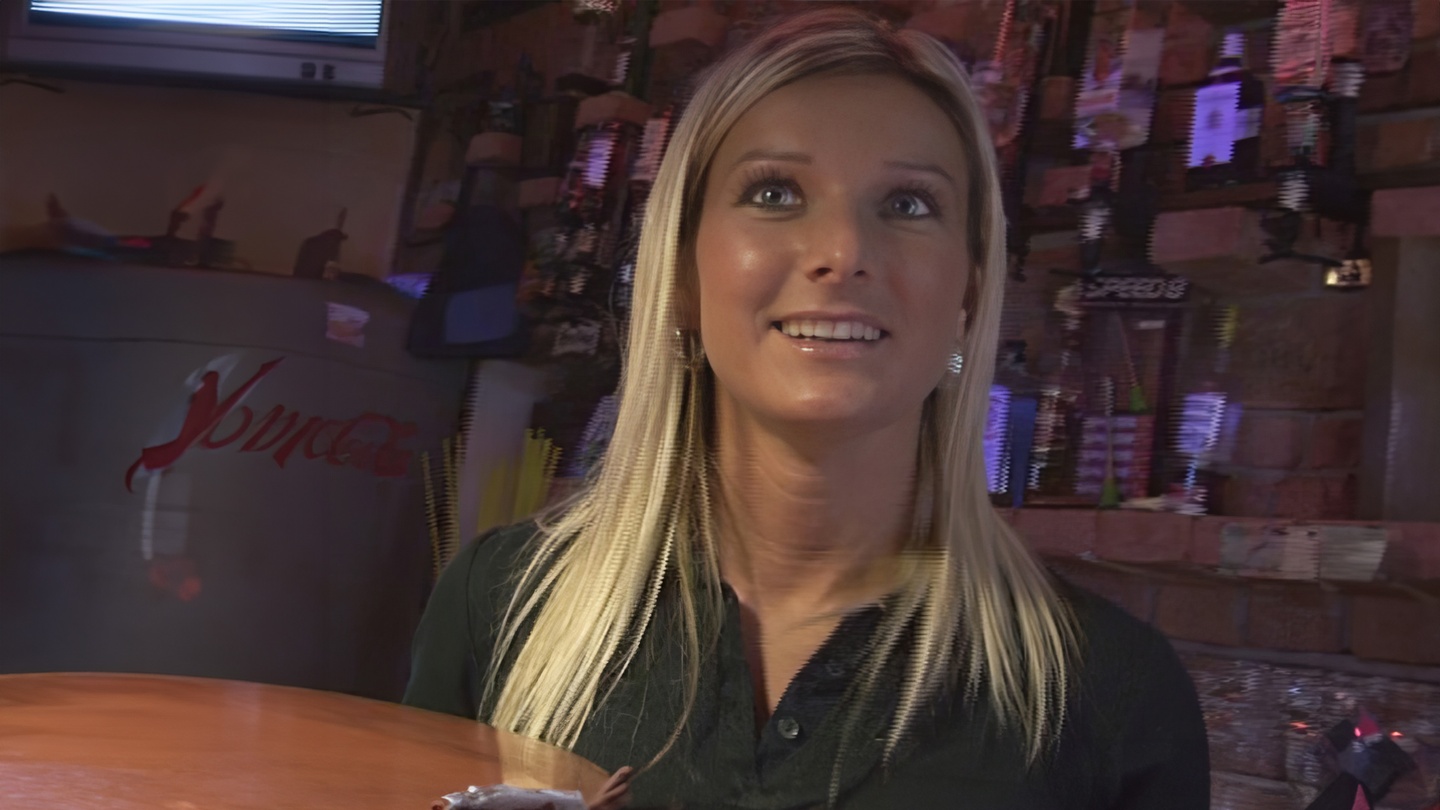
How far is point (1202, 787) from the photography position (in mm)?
1031

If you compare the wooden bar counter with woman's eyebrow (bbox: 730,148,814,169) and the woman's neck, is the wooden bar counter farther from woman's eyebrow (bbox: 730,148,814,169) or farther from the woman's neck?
woman's eyebrow (bbox: 730,148,814,169)

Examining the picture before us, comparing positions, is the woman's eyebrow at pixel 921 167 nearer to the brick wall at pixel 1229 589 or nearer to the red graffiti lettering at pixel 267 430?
the brick wall at pixel 1229 589

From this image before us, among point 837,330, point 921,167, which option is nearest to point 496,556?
point 837,330

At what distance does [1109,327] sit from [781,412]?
32cm

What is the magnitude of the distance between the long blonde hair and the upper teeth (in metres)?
0.14

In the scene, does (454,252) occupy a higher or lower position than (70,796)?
higher

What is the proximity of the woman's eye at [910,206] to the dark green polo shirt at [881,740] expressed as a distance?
1.06ft

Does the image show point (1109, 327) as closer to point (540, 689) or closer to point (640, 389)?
point (640, 389)

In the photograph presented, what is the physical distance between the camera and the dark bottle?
1.06m

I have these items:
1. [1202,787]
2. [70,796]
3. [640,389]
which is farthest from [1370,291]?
[70,796]

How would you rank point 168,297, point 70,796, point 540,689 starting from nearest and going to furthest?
1. point 70,796
2. point 540,689
3. point 168,297

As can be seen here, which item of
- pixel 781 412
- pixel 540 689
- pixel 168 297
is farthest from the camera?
pixel 168 297

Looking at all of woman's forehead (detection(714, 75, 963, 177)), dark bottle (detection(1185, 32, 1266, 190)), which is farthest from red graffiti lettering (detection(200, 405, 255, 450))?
dark bottle (detection(1185, 32, 1266, 190))

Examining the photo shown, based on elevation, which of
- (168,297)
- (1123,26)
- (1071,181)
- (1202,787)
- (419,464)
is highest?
(1123,26)
